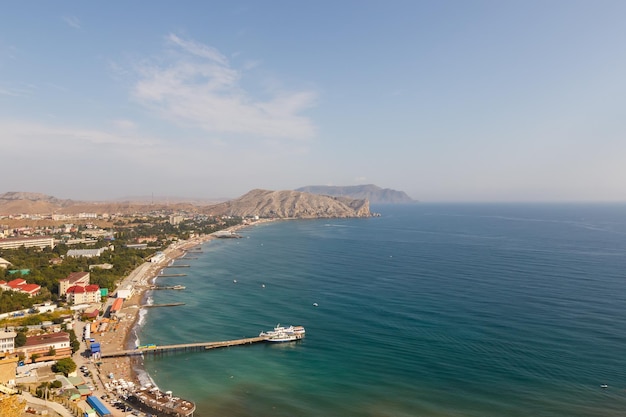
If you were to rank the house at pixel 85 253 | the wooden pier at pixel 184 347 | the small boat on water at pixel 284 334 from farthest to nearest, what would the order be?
1. the house at pixel 85 253
2. the small boat on water at pixel 284 334
3. the wooden pier at pixel 184 347

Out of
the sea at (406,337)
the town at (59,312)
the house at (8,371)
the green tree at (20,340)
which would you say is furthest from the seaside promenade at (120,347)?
the green tree at (20,340)

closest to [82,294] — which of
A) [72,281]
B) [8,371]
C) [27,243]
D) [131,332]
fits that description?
[72,281]

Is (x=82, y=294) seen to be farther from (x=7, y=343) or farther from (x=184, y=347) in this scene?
(x=184, y=347)

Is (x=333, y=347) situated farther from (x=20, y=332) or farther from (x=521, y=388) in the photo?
(x=20, y=332)

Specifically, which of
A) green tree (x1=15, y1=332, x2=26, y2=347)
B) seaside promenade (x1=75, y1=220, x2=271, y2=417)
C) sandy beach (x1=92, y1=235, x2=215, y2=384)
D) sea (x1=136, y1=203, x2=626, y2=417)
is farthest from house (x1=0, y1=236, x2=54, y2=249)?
green tree (x1=15, y1=332, x2=26, y2=347)

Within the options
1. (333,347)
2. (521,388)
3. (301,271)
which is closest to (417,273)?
(301,271)

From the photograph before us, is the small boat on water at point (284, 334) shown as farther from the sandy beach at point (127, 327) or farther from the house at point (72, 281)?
the house at point (72, 281)

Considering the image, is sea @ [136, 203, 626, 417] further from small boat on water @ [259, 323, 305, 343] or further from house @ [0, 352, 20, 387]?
Answer: house @ [0, 352, 20, 387]
